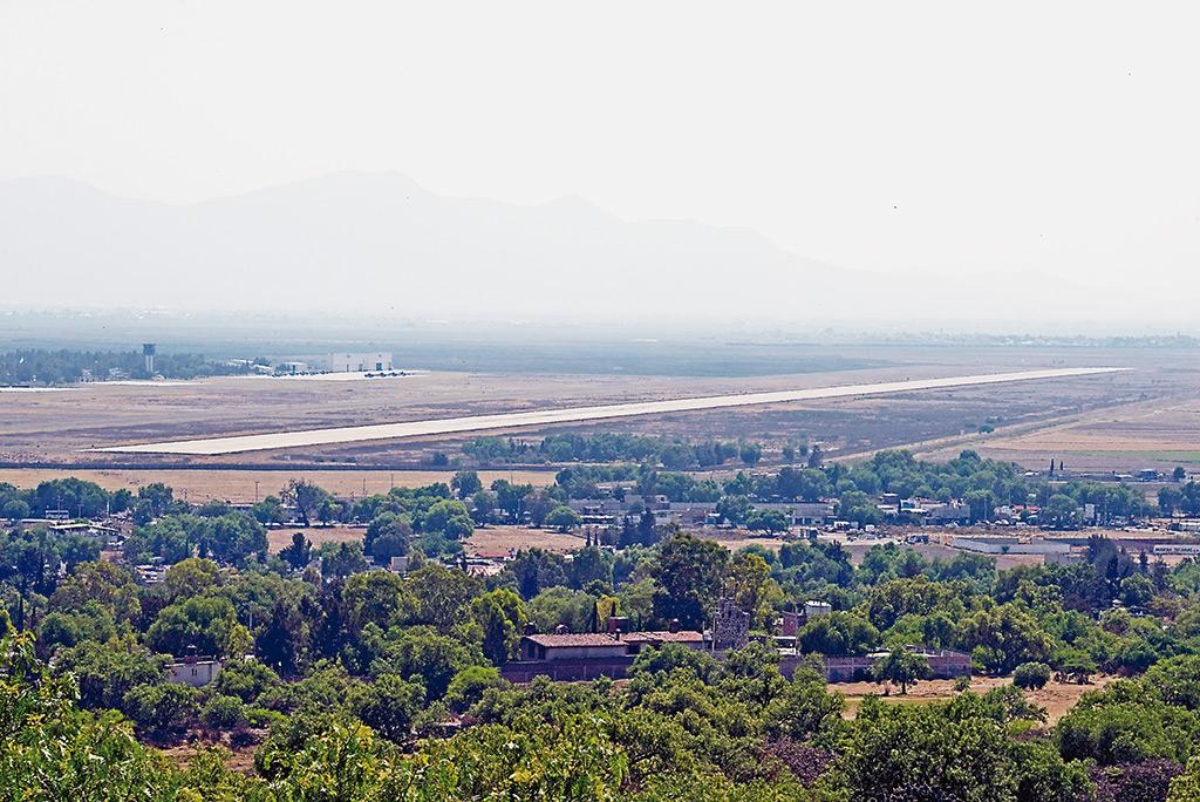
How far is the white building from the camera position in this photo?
148 m

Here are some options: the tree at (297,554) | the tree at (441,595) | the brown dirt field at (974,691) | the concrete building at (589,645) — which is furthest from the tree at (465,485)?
the brown dirt field at (974,691)

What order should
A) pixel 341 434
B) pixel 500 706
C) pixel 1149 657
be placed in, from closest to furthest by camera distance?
1. pixel 500 706
2. pixel 1149 657
3. pixel 341 434

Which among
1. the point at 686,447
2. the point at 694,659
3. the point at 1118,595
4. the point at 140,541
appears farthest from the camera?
the point at 686,447

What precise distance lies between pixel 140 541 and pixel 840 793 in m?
36.2

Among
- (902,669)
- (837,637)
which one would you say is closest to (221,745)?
(902,669)

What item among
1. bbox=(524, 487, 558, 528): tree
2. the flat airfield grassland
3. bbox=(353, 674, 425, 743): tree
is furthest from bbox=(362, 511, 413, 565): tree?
bbox=(353, 674, 425, 743): tree

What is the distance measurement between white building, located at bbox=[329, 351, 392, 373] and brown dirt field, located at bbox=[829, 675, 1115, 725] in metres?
108

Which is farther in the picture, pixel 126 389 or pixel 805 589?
pixel 126 389

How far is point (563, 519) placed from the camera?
63.8m

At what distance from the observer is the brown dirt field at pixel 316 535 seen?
5781 cm

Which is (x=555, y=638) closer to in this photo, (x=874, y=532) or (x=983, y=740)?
(x=983, y=740)

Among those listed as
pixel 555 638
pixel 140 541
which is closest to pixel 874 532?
pixel 140 541

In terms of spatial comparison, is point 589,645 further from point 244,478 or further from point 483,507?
point 244,478

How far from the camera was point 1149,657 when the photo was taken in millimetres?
37906
